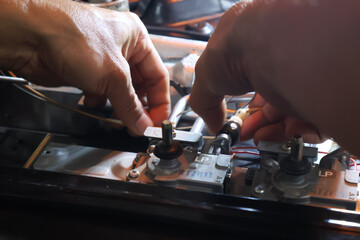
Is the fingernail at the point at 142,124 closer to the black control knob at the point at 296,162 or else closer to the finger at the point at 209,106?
the finger at the point at 209,106

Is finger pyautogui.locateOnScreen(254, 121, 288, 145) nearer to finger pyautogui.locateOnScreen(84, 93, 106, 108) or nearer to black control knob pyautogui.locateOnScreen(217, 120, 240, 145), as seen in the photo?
black control knob pyautogui.locateOnScreen(217, 120, 240, 145)

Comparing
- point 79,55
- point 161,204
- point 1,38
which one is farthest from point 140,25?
point 161,204

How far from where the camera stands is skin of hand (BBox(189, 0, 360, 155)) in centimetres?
51

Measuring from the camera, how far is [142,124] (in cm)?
109

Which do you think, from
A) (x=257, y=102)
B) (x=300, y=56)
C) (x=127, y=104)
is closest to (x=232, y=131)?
(x=257, y=102)

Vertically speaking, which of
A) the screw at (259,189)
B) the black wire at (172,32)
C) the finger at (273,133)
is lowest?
the finger at (273,133)

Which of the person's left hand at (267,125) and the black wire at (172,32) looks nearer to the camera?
the person's left hand at (267,125)

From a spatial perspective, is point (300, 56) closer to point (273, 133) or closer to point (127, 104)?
point (273, 133)

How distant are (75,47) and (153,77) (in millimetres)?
326

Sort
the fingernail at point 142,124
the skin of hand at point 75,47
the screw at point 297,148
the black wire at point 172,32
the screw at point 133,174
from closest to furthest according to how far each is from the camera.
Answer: the screw at point 297,148 → the screw at point 133,174 → the skin of hand at point 75,47 → the fingernail at point 142,124 → the black wire at point 172,32

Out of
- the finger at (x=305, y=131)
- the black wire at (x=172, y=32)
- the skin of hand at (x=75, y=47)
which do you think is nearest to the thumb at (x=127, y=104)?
the skin of hand at (x=75, y=47)

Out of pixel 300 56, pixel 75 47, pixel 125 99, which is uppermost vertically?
pixel 300 56

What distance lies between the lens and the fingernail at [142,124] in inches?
42.9

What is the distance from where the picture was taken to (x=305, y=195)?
73 cm
